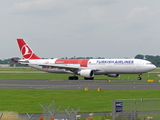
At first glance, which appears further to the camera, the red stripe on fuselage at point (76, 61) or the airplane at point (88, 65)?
the red stripe on fuselage at point (76, 61)

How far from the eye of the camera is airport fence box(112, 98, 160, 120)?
20.3 metres

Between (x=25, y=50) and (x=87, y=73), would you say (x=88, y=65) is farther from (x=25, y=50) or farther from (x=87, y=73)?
(x=25, y=50)

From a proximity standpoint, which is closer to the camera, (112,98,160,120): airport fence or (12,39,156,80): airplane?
(112,98,160,120): airport fence

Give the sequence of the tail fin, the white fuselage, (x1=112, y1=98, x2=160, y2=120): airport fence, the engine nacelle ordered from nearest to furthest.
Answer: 1. (x1=112, y1=98, x2=160, y2=120): airport fence
2. the white fuselage
3. the engine nacelle
4. the tail fin

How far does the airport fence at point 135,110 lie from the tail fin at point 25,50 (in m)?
65.2

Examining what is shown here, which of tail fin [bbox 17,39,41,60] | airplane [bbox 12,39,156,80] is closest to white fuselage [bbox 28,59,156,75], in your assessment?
airplane [bbox 12,39,156,80]

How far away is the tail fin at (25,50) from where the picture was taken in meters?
85.3

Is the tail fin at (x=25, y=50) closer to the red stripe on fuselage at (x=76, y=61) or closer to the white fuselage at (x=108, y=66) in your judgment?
the white fuselage at (x=108, y=66)

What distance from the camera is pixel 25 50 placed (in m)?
85.3

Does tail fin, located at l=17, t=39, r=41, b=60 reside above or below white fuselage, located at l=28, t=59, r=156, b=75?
above

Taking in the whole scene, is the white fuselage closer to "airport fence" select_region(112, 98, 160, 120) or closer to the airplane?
the airplane

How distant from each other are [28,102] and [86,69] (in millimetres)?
41513

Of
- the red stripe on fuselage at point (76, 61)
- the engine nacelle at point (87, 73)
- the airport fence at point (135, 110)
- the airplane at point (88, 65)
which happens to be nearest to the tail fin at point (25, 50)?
the airplane at point (88, 65)

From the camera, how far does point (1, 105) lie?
33.1 m
